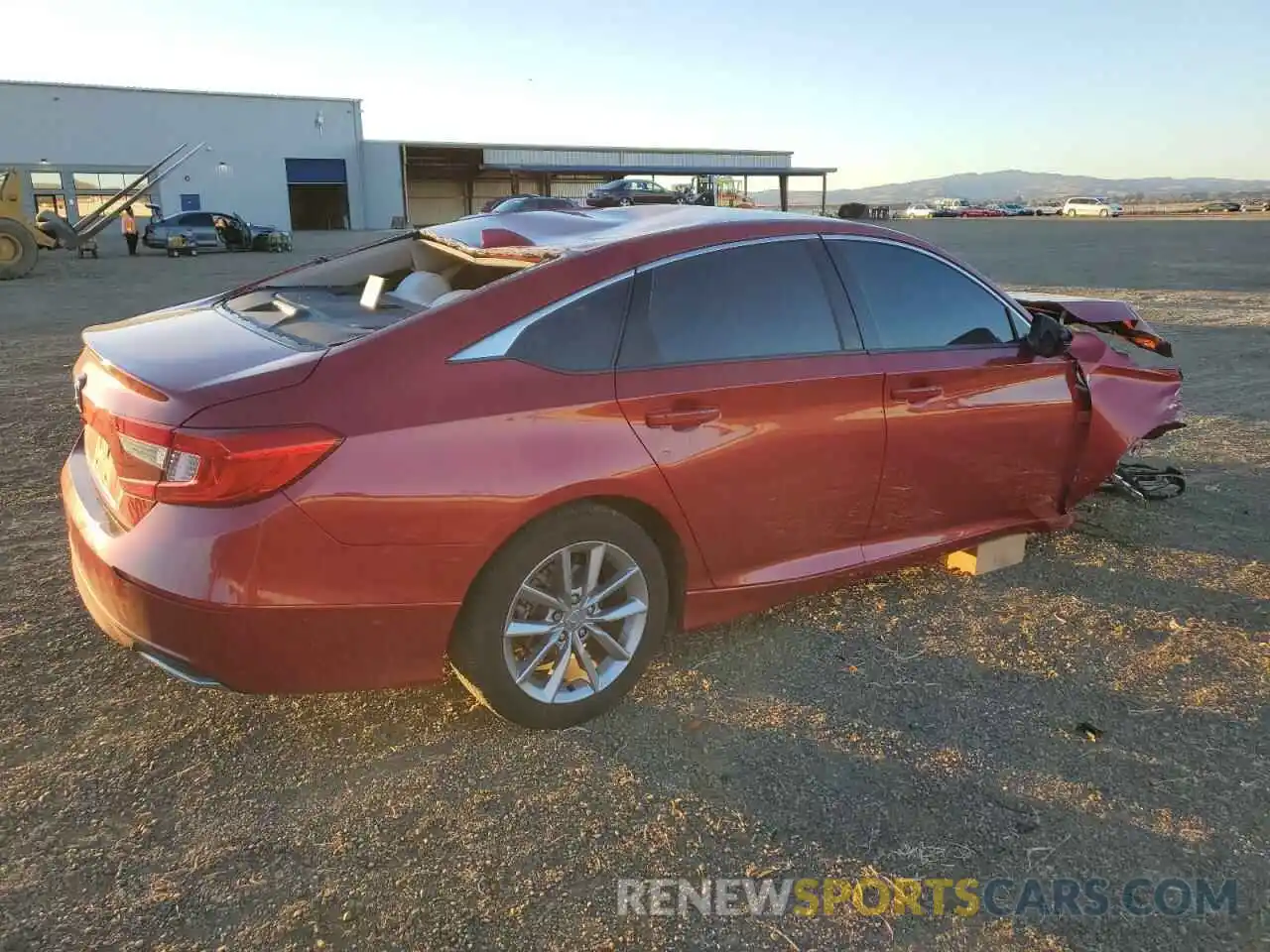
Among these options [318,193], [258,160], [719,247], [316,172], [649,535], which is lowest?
[649,535]

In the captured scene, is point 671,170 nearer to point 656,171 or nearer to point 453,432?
point 656,171

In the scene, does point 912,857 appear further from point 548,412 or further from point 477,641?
point 548,412

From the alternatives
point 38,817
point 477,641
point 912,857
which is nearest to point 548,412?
point 477,641

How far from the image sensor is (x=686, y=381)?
3148mm

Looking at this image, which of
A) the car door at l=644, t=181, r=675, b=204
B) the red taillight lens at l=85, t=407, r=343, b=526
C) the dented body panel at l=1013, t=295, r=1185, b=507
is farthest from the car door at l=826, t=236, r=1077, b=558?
the car door at l=644, t=181, r=675, b=204

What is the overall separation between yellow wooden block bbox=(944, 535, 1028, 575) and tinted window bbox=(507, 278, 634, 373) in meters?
2.13

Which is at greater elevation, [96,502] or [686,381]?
[686,381]

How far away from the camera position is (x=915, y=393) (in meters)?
3.74

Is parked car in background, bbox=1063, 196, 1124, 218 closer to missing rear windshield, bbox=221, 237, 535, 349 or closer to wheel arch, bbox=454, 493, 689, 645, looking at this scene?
missing rear windshield, bbox=221, 237, 535, 349

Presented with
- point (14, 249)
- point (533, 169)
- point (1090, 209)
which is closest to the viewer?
point (14, 249)

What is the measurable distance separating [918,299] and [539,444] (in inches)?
76.9

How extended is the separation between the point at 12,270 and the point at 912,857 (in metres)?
23.4

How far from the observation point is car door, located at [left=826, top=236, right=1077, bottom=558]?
12.3 ft

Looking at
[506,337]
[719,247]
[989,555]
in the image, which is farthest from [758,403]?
[989,555]
